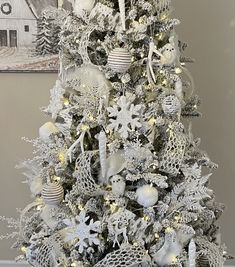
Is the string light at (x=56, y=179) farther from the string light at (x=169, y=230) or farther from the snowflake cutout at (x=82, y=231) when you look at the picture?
the string light at (x=169, y=230)

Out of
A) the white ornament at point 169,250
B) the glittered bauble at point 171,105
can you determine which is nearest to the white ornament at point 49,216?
the white ornament at point 169,250

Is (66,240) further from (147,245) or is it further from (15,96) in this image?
(15,96)

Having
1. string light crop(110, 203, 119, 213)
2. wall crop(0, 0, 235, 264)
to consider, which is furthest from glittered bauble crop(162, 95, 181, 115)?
wall crop(0, 0, 235, 264)

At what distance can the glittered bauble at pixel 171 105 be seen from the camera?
1608 mm

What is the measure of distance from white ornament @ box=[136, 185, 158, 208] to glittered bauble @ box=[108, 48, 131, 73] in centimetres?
36

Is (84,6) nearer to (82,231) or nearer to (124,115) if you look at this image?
(124,115)

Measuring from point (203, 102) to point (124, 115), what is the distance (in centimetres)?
95

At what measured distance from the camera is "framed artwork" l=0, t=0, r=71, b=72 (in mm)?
2422

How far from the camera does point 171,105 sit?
5.28 feet

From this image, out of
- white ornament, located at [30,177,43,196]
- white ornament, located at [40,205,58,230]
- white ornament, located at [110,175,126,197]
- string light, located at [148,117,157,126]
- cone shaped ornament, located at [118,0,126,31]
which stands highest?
cone shaped ornament, located at [118,0,126,31]

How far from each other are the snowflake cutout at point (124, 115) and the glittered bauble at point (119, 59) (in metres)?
0.09

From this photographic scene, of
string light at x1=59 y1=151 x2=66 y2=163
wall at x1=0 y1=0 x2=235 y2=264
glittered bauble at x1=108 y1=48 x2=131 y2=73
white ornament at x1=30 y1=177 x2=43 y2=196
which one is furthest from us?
Answer: wall at x1=0 y1=0 x2=235 y2=264

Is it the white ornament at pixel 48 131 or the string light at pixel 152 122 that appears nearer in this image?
Result: the string light at pixel 152 122

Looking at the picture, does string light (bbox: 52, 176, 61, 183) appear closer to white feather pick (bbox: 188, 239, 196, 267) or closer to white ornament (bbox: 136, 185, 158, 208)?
white ornament (bbox: 136, 185, 158, 208)
